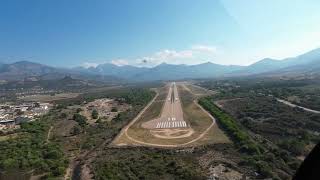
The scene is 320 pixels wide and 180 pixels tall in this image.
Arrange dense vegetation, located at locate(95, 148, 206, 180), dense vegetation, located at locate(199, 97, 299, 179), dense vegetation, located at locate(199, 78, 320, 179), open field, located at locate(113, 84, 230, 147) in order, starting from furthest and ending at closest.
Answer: open field, located at locate(113, 84, 230, 147), dense vegetation, located at locate(199, 78, 320, 179), dense vegetation, located at locate(95, 148, 206, 180), dense vegetation, located at locate(199, 97, 299, 179)

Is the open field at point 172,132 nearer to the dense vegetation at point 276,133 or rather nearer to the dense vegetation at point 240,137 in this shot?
the dense vegetation at point 240,137

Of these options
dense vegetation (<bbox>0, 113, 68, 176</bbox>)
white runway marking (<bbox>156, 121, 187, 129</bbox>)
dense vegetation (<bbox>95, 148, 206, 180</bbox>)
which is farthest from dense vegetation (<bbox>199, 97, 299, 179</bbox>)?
dense vegetation (<bbox>0, 113, 68, 176</bbox>)

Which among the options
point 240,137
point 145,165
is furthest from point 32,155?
point 240,137

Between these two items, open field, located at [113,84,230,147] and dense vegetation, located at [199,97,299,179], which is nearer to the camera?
dense vegetation, located at [199,97,299,179]

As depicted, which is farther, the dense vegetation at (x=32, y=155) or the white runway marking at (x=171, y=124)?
the white runway marking at (x=171, y=124)

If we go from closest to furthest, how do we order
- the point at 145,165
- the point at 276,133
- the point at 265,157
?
the point at 265,157, the point at 145,165, the point at 276,133

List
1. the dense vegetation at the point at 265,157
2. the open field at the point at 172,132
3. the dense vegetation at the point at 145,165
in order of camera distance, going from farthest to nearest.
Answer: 1. the open field at the point at 172,132
2. the dense vegetation at the point at 145,165
3. the dense vegetation at the point at 265,157

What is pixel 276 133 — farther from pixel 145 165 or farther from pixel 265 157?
pixel 145 165

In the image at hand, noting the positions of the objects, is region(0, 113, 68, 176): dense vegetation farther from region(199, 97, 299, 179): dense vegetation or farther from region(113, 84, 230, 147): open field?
region(199, 97, 299, 179): dense vegetation

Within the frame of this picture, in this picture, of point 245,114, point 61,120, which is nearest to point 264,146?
point 245,114

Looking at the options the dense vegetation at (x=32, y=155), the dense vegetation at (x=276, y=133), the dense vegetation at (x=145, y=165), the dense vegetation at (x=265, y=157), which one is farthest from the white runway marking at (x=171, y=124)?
the dense vegetation at (x=32, y=155)

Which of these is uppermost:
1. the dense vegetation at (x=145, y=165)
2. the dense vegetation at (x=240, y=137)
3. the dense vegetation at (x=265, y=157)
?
the dense vegetation at (x=240, y=137)

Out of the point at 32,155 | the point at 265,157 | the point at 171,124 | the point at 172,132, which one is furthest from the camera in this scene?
the point at 171,124
